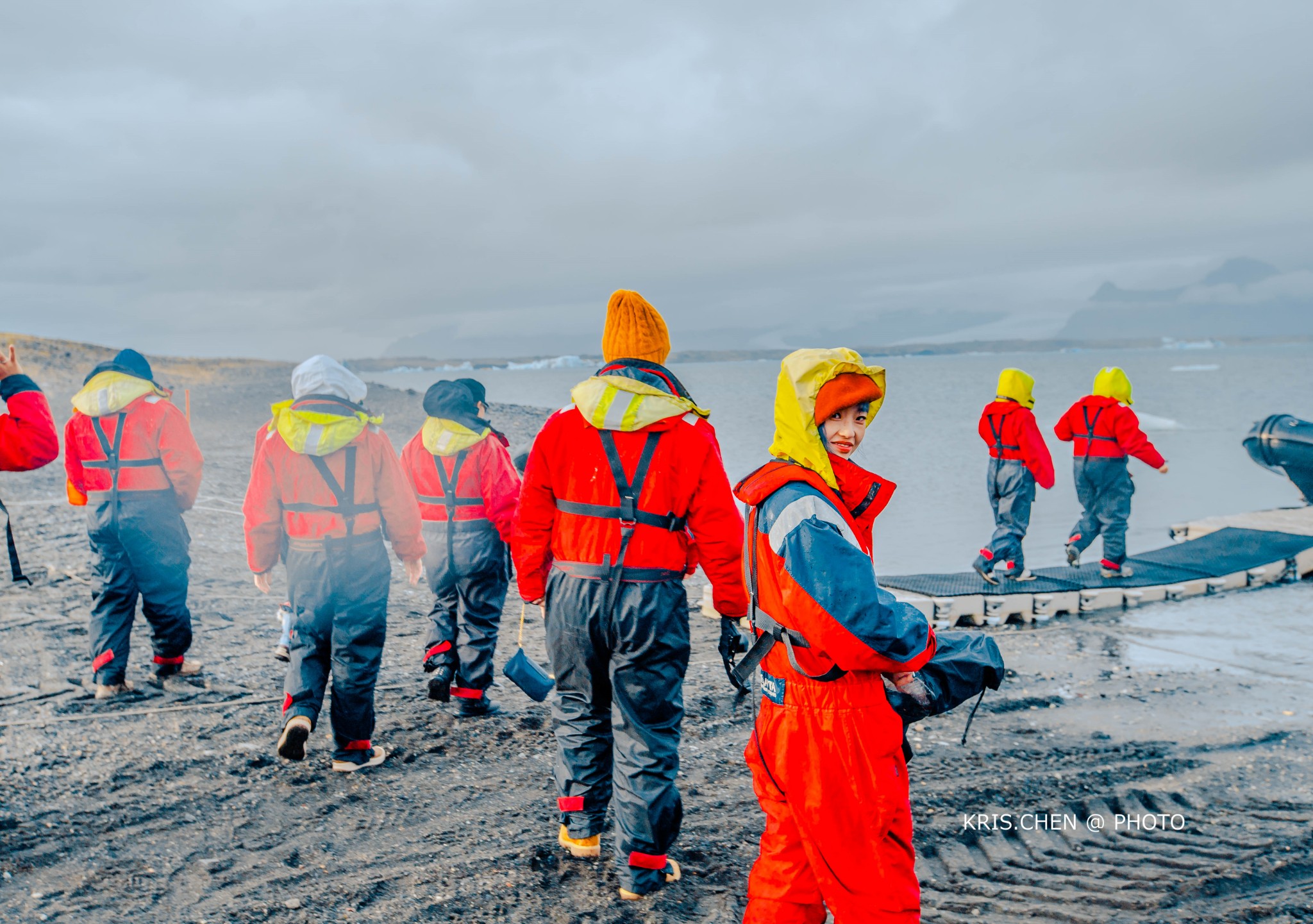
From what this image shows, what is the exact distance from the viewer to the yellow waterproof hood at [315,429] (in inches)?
160

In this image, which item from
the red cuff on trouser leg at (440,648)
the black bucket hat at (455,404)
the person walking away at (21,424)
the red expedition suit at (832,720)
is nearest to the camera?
the red expedition suit at (832,720)

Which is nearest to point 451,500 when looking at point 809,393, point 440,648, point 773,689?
point 440,648

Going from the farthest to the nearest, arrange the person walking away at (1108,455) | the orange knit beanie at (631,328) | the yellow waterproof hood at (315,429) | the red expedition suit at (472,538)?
1. the person walking away at (1108,455)
2. the red expedition suit at (472,538)
3. the yellow waterproof hood at (315,429)
4. the orange knit beanie at (631,328)

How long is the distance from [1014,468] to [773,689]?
6.86 meters

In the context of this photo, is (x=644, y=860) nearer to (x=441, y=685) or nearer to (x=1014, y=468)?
(x=441, y=685)

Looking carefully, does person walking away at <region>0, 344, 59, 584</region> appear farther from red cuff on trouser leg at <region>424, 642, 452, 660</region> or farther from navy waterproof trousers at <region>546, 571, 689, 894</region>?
navy waterproof trousers at <region>546, 571, 689, 894</region>

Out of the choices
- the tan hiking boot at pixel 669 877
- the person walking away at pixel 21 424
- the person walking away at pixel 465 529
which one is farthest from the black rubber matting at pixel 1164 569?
the person walking away at pixel 21 424

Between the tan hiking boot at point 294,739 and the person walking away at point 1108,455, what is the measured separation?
7.75 metres

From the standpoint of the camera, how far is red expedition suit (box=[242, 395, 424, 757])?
4141mm

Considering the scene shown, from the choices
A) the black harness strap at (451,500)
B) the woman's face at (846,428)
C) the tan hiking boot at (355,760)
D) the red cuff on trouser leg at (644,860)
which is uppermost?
the woman's face at (846,428)

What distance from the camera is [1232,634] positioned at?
7.11 meters

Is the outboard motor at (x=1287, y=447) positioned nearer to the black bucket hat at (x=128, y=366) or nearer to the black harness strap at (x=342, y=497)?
the black harness strap at (x=342, y=497)

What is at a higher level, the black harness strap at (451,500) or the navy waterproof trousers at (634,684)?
the black harness strap at (451,500)

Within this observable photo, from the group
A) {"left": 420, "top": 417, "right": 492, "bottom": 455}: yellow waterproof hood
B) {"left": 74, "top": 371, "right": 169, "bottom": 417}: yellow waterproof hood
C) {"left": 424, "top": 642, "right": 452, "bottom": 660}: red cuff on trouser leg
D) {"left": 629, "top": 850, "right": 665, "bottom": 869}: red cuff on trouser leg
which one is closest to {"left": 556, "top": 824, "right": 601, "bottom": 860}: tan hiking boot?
{"left": 629, "top": 850, "right": 665, "bottom": 869}: red cuff on trouser leg
